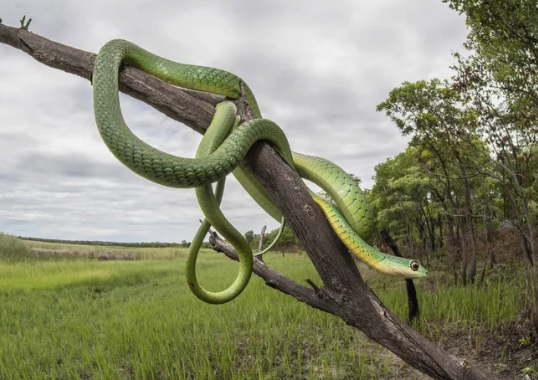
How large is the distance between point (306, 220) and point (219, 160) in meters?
0.62

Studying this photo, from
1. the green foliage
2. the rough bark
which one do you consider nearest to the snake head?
the rough bark

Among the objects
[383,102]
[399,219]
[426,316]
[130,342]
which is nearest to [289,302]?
[426,316]

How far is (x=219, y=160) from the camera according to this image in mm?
1804

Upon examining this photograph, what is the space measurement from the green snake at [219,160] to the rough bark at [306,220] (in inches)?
3.7

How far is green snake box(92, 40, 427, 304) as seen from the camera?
5.80 ft

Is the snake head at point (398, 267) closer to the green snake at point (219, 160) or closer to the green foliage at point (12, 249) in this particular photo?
the green snake at point (219, 160)

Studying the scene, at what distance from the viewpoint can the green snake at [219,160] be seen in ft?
5.80

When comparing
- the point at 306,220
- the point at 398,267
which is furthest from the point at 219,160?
the point at 398,267

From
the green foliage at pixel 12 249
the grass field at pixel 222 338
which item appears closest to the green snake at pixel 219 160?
the grass field at pixel 222 338

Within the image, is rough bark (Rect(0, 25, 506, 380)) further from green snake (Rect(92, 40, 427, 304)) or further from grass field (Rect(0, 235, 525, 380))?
grass field (Rect(0, 235, 525, 380))

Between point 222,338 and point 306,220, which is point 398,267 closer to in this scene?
point 306,220

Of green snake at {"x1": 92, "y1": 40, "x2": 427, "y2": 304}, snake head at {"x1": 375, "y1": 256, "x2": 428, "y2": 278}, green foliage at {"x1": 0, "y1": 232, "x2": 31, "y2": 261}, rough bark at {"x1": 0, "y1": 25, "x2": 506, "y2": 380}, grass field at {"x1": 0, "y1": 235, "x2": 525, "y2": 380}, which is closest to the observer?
green snake at {"x1": 92, "y1": 40, "x2": 427, "y2": 304}

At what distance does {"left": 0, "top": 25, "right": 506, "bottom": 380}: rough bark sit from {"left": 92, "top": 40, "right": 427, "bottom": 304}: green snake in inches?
3.7

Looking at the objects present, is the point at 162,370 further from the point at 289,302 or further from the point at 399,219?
the point at 399,219
